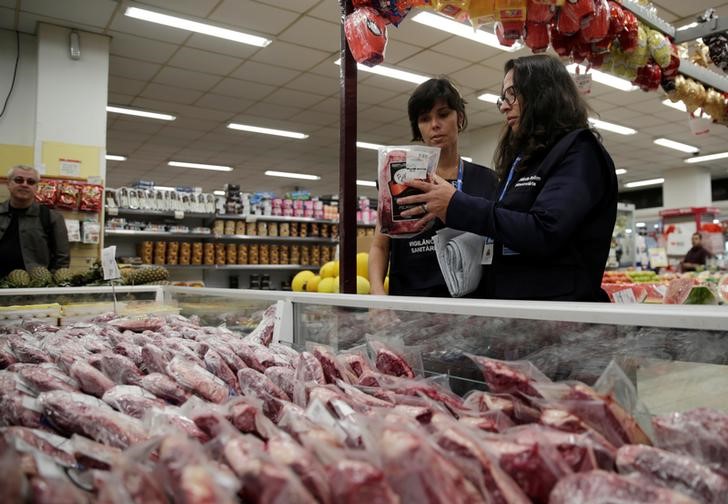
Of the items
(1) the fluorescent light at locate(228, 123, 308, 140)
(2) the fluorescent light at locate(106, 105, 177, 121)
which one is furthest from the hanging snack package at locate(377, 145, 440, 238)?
(1) the fluorescent light at locate(228, 123, 308, 140)

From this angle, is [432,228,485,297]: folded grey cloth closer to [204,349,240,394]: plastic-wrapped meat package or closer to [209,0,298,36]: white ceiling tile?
[204,349,240,394]: plastic-wrapped meat package

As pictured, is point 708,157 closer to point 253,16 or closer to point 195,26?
point 253,16

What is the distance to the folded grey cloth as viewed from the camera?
4.81ft

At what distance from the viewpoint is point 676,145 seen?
1064 cm

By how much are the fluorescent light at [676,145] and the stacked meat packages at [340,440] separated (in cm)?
1110

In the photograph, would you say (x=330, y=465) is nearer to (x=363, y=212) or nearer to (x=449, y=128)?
(x=449, y=128)

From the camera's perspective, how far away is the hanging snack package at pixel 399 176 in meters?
1.30

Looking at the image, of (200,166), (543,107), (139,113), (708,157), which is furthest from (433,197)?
(708,157)

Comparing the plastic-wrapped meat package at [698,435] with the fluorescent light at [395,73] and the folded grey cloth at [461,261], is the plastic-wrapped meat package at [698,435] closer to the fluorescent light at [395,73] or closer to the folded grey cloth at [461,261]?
the folded grey cloth at [461,261]

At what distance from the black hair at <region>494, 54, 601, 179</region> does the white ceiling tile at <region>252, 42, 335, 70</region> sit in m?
4.95

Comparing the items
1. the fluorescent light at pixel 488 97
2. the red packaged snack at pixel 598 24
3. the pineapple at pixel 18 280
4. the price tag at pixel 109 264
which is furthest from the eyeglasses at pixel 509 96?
the fluorescent light at pixel 488 97

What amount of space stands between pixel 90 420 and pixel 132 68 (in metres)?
6.70

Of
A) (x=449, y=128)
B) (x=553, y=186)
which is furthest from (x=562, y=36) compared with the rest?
(x=553, y=186)

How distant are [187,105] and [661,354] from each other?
812cm
